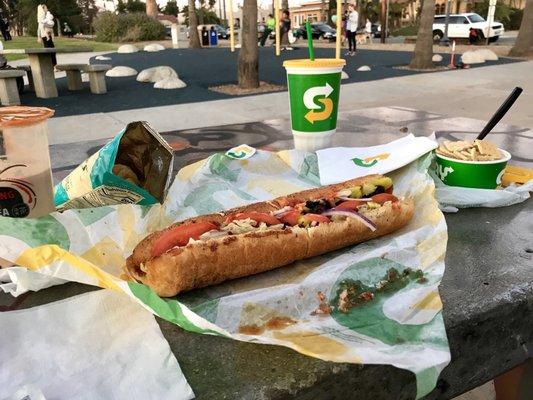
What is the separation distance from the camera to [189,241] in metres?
1.52

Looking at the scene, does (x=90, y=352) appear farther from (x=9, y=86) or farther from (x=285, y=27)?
(x=285, y=27)

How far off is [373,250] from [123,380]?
93 centimetres

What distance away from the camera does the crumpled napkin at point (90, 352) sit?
1.10 metres

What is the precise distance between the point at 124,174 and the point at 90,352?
101 centimetres

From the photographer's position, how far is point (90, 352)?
1.20 metres

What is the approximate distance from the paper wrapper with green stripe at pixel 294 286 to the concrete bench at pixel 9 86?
26.9 ft

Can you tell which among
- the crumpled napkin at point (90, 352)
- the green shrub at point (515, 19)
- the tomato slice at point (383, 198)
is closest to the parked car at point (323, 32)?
the green shrub at point (515, 19)

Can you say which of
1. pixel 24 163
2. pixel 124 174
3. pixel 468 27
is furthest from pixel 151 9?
pixel 24 163

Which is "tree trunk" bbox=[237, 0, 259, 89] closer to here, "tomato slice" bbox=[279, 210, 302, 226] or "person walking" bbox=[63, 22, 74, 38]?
"tomato slice" bbox=[279, 210, 302, 226]

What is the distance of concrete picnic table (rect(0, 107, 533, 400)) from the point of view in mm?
1185

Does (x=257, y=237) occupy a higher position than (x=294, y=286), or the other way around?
(x=257, y=237)


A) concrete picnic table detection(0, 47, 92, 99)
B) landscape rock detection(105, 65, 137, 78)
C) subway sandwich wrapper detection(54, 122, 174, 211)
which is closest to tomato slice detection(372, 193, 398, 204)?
subway sandwich wrapper detection(54, 122, 174, 211)

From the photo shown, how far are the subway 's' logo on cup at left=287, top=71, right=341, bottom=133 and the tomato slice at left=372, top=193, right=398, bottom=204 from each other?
3.63 feet

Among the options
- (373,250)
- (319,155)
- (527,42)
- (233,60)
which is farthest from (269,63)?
(373,250)
